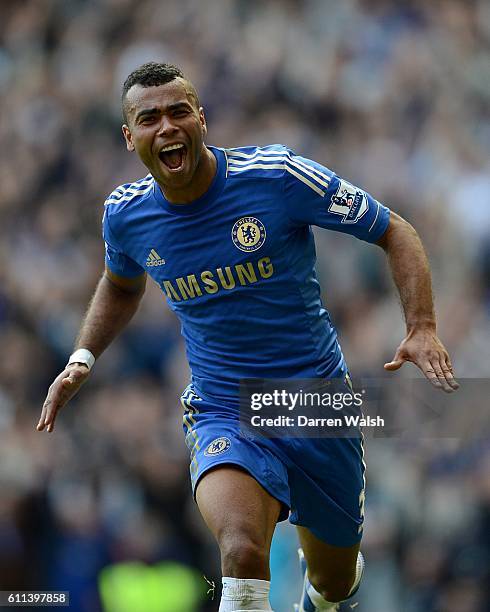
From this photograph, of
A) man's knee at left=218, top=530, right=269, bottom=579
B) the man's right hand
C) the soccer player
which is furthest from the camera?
the man's right hand

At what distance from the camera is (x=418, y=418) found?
5.45 meters

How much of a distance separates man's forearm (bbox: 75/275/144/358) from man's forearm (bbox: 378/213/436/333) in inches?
54.9

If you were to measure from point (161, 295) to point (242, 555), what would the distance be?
5292 mm

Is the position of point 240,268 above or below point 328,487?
above

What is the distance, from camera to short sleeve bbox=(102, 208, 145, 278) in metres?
5.37

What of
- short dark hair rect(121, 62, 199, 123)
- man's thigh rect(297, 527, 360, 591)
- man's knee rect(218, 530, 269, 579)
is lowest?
man's knee rect(218, 530, 269, 579)

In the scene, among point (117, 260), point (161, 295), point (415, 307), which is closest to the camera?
point (415, 307)

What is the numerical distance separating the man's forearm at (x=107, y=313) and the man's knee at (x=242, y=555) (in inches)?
59.7

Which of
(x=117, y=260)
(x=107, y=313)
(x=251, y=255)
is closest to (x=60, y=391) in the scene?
(x=107, y=313)

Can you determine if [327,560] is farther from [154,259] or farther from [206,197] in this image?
[206,197]

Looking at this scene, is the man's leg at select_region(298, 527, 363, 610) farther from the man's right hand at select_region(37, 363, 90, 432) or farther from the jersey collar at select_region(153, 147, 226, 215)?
the jersey collar at select_region(153, 147, 226, 215)

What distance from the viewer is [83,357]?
17.6 ft

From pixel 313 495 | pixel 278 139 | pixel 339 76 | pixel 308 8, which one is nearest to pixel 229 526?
pixel 313 495

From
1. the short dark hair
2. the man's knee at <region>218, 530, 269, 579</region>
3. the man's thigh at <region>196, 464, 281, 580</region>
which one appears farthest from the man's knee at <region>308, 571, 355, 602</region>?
the short dark hair
